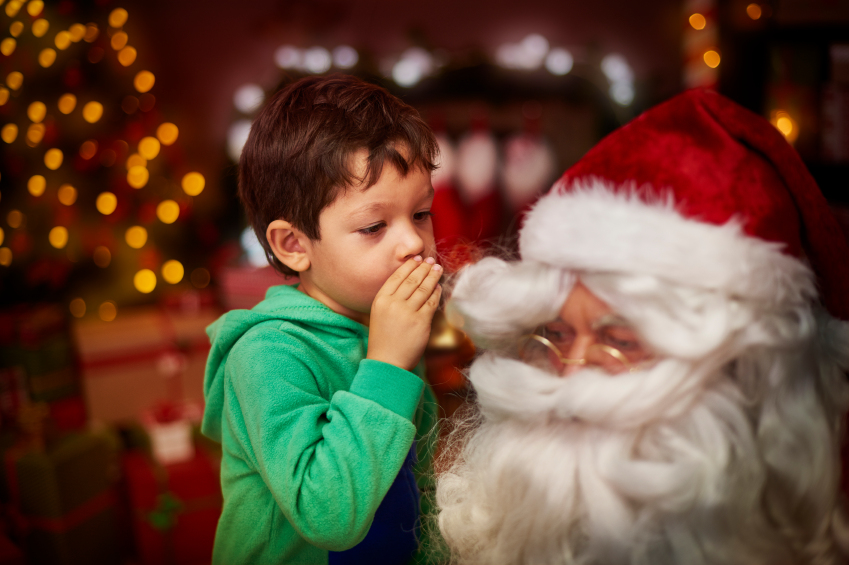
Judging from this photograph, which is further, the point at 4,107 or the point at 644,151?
the point at 4,107

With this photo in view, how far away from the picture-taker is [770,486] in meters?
0.55

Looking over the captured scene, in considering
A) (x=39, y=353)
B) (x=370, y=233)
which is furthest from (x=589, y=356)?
(x=39, y=353)

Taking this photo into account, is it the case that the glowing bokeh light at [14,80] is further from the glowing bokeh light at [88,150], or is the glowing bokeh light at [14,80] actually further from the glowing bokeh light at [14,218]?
the glowing bokeh light at [14,218]

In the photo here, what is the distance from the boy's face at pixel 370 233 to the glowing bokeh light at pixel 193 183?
1.76 meters

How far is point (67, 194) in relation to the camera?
2.07 meters

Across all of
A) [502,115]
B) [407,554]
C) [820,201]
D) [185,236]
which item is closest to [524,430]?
[407,554]

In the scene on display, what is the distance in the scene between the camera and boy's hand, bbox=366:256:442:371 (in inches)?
27.6

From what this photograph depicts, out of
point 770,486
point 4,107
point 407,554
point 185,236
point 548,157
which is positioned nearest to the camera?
point 770,486

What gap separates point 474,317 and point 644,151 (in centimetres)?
27

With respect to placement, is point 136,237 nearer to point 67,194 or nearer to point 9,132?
point 67,194

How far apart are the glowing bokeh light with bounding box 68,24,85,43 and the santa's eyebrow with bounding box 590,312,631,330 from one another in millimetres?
2227

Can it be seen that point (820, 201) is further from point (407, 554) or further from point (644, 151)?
point (407, 554)

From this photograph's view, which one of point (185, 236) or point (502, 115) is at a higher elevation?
point (502, 115)

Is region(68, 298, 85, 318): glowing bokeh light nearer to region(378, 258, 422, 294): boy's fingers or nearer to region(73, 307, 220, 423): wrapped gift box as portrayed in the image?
region(73, 307, 220, 423): wrapped gift box
